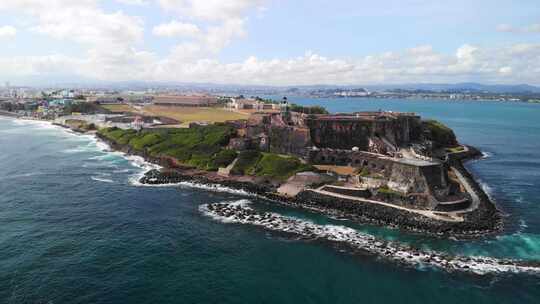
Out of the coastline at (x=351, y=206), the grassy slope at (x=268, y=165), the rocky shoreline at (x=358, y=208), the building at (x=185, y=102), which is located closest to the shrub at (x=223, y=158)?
the grassy slope at (x=268, y=165)

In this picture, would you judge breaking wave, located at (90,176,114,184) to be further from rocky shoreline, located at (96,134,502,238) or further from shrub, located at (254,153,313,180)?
shrub, located at (254,153,313,180)

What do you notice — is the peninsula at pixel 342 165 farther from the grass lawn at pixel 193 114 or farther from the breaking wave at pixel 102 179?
the grass lawn at pixel 193 114

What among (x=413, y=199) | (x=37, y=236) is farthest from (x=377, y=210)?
(x=37, y=236)

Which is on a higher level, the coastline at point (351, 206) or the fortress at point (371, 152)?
the fortress at point (371, 152)

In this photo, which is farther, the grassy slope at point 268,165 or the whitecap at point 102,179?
the grassy slope at point 268,165

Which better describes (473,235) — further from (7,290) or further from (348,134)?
(7,290)

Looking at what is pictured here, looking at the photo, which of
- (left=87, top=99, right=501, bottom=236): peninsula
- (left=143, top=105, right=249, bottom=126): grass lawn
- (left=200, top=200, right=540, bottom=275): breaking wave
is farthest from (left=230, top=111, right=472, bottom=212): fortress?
(left=143, top=105, right=249, bottom=126): grass lawn

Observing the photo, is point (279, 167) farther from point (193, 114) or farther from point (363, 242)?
point (193, 114)
